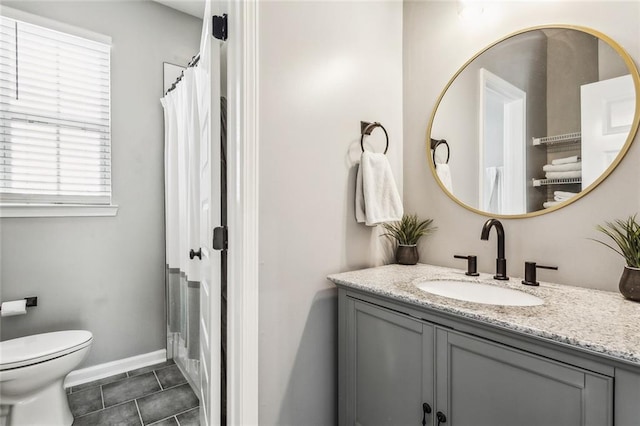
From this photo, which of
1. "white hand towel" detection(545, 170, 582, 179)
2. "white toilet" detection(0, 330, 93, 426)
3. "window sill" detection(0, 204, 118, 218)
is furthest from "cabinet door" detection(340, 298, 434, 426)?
"window sill" detection(0, 204, 118, 218)

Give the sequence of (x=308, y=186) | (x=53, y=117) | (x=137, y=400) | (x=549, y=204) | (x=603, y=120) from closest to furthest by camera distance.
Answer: (x=603, y=120)
(x=549, y=204)
(x=308, y=186)
(x=137, y=400)
(x=53, y=117)

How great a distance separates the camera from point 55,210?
1960mm

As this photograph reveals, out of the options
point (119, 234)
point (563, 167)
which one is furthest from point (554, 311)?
point (119, 234)

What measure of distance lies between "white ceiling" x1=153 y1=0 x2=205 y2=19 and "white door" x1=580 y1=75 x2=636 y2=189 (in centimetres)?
242

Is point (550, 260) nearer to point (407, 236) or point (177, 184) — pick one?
point (407, 236)

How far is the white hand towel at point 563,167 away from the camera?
115 cm

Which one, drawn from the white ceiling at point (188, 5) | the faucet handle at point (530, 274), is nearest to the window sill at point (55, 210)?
the white ceiling at point (188, 5)

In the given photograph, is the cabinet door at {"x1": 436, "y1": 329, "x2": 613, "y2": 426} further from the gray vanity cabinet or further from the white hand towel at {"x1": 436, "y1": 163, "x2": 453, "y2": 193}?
the white hand towel at {"x1": 436, "y1": 163, "x2": 453, "y2": 193}

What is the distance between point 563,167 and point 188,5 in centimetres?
259

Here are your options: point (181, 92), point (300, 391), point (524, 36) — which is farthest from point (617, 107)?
point (181, 92)

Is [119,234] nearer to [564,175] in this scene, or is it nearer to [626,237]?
[564,175]

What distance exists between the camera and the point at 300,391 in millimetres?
1279

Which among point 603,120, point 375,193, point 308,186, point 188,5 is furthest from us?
point 188,5

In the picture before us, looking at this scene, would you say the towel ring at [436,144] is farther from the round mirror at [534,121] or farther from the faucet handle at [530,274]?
the faucet handle at [530,274]
